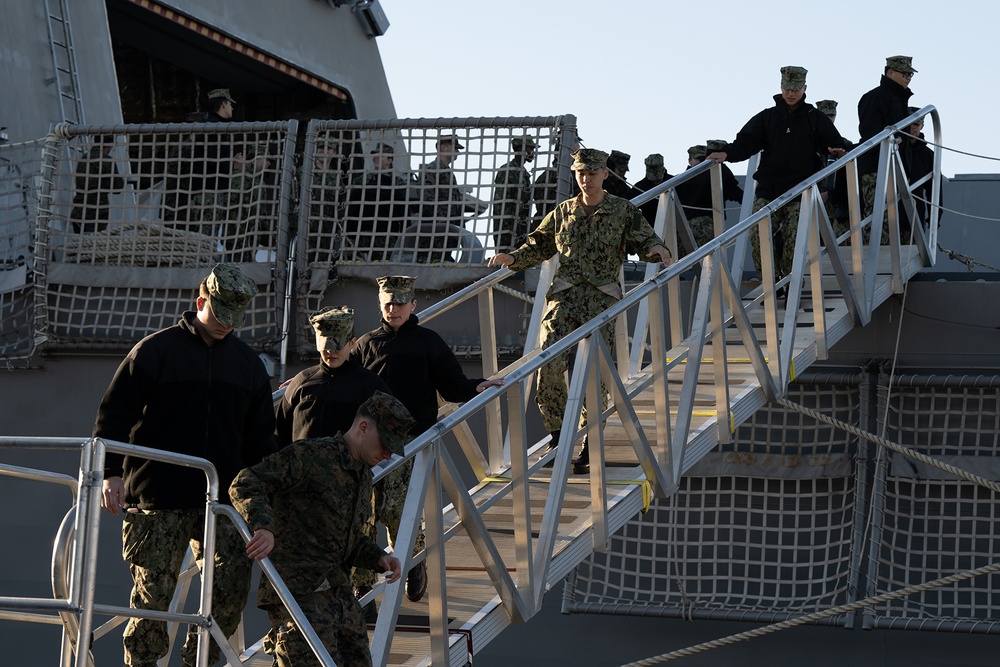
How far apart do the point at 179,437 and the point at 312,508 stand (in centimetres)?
62

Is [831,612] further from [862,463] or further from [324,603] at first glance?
[324,603]

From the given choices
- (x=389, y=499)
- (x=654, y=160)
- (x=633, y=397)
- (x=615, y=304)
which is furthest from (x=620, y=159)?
(x=389, y=499)

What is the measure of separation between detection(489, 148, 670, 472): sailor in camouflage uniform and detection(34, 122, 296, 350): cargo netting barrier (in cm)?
273

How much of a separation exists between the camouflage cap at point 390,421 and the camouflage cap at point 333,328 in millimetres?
1003

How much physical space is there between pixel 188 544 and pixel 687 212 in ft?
20.6

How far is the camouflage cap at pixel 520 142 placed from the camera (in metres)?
8.27

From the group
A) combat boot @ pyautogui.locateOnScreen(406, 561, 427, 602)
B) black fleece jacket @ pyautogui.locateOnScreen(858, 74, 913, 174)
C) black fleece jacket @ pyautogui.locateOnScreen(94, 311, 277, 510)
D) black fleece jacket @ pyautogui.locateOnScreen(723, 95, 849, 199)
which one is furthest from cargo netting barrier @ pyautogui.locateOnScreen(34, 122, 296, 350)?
black fleece jacket @ pyautogui.locateOnScreen(94, 311, 277, 510)

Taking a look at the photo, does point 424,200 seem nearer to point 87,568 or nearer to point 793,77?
point 793,77

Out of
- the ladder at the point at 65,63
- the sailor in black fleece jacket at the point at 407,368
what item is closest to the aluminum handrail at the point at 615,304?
the sailor in black fleece jacket at the point at 407,368

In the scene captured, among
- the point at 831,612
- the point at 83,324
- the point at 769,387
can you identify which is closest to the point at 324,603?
the point at 769,387

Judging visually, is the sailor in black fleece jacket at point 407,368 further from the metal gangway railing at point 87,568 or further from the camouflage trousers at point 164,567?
the metal gangway railing at point 87,568

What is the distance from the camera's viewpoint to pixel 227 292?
4402 mm

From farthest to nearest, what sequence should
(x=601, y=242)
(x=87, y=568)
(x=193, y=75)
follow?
(x=193, y=75)
(x=601, y=242)
(x=87, y=568)

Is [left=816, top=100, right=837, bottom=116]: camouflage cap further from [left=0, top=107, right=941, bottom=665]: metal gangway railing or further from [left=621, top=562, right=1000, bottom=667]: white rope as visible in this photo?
[left=621, top=562, right=1000, bottom=667]: white rope
